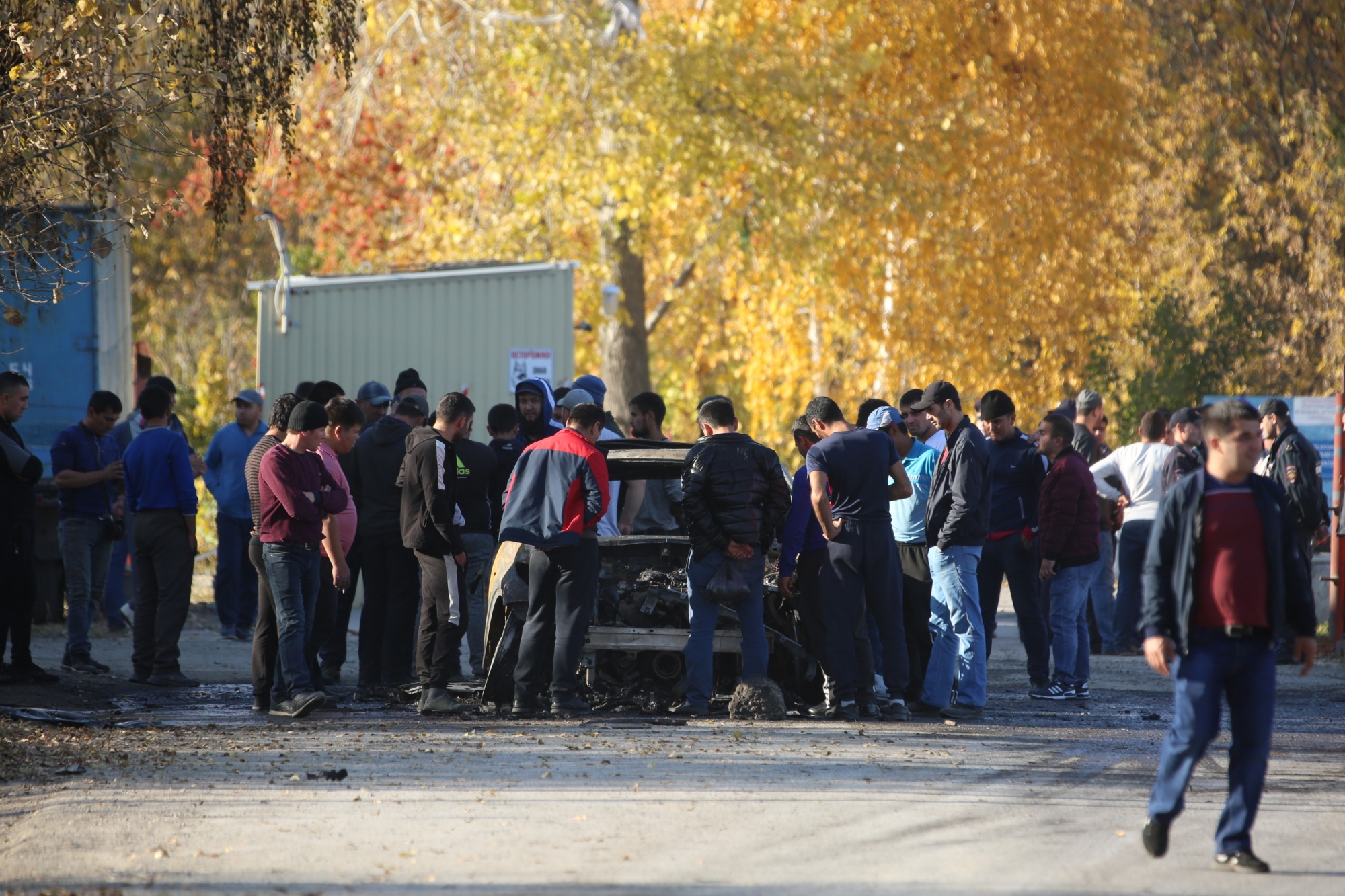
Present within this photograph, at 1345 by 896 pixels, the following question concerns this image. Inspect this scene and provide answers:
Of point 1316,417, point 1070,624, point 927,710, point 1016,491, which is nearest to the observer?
point 927,710

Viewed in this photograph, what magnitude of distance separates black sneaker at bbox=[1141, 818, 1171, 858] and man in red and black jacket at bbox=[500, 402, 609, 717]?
405 cm

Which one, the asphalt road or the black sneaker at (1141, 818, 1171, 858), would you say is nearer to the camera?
the asphalt road

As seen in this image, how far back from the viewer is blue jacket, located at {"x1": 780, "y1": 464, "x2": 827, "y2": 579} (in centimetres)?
928

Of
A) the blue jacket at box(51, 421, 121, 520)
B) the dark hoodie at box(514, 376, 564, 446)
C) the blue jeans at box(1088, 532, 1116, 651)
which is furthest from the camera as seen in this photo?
the blue jeans at box(1088, 532, 1116, 651)

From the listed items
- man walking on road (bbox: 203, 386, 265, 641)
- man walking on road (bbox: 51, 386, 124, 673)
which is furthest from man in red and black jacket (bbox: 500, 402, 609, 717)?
man walking on road (bbox: 203, 386, 265, 641)

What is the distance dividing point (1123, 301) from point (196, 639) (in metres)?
18.9

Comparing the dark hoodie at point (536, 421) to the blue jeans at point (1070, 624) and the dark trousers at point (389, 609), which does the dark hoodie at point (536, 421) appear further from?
the blue jeans at point (1070, 624)

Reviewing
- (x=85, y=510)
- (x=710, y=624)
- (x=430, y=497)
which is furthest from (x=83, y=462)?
(x=710, y=624)

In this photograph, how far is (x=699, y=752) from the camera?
780 centimetres

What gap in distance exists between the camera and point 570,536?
8.90 meters

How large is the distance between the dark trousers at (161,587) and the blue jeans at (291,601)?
5.34 feet

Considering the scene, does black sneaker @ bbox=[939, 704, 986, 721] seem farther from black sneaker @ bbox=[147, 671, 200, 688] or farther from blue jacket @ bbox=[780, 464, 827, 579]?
black sneaker @ bbox=[147, 671, 200, 688]

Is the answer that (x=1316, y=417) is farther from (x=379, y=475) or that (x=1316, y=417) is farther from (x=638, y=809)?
(x=638, y=809)

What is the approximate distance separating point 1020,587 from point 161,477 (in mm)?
Answer: 6025
